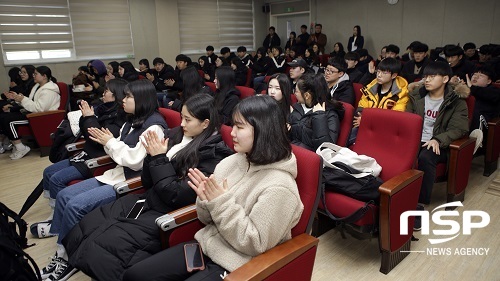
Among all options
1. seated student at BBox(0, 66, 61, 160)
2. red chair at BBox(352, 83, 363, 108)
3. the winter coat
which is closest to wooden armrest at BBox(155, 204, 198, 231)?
the winter coat

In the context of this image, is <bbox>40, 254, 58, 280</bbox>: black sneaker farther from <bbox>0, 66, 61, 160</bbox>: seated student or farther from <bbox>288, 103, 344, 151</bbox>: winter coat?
<bbox>0, 66, 61, 160</bbox>: seated student

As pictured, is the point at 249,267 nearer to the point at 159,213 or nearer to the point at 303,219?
the point at 303,219

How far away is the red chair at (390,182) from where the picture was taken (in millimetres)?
1981

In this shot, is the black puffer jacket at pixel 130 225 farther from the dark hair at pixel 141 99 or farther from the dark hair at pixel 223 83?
the dark hair at pixel 223 83

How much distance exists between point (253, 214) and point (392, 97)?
2366 millimetres

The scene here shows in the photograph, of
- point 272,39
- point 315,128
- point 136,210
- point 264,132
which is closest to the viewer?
point 264,132

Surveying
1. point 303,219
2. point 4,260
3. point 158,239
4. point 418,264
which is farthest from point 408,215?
point 4,260

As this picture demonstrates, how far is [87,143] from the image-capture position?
2.70 meters

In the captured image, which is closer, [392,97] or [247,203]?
[247,203]

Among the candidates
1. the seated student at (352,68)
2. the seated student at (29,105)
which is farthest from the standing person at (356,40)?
the seated student at (29,105)

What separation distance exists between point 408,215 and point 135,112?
6.35 ft

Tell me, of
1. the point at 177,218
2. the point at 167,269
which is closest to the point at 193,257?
the point at 167,269

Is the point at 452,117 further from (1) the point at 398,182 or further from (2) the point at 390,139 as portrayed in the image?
(1) the point at 398,182

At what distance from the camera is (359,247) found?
238cm
